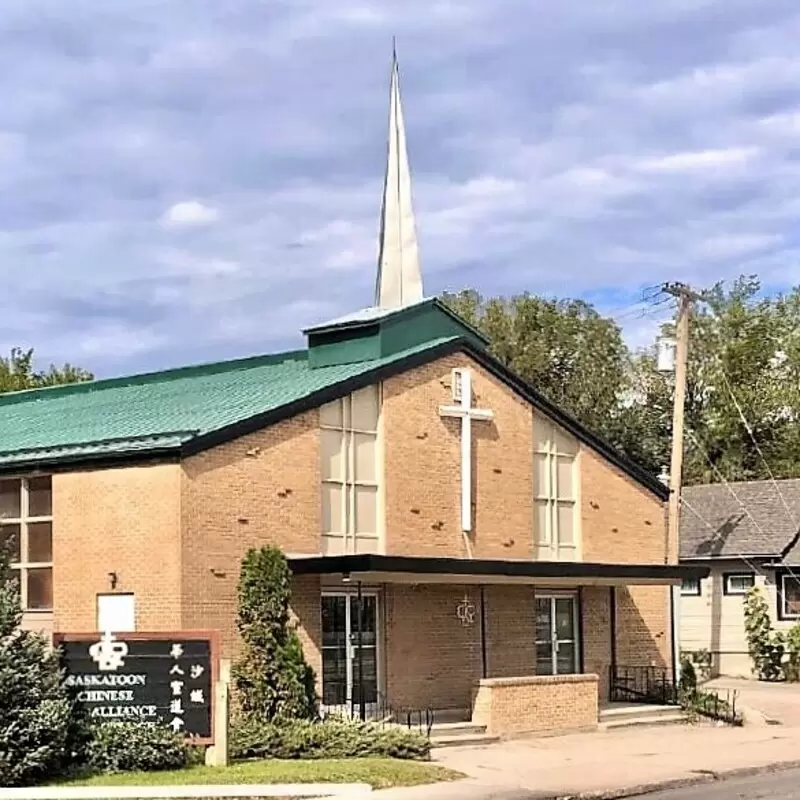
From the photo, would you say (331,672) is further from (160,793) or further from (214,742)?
(160,793)

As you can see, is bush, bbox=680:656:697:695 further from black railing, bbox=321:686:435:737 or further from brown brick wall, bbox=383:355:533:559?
black railing, bbox=321:686:435:737

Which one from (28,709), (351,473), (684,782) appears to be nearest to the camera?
(28,709)

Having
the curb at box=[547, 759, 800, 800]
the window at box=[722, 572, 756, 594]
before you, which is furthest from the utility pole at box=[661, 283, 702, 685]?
the curb at box=[547, 759, 800, 800]

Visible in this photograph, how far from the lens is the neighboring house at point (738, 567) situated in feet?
141

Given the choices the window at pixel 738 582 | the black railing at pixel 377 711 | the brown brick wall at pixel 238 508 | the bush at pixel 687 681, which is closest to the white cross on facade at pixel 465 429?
the brown brick wall at pixel 238 508

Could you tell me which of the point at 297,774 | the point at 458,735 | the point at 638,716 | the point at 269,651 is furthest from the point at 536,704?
the point at 297,774

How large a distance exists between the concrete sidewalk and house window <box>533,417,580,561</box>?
4.10 m

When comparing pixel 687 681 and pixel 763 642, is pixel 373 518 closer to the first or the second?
pixel 687 681

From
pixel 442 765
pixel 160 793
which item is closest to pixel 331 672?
pixel 442 765

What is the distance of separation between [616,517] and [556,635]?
2.98 m

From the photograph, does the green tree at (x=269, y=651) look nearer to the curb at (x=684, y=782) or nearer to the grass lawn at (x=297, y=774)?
the grass lawn at (x=297, y=774)

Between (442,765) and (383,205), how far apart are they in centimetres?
1621

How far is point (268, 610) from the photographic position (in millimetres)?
24094

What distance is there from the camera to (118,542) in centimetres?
2388
